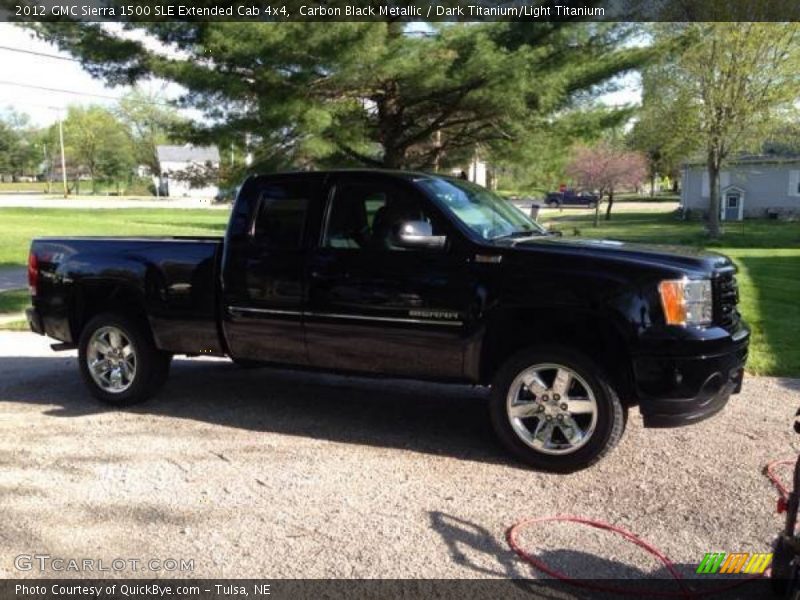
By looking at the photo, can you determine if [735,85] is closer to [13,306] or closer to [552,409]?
[13,306]

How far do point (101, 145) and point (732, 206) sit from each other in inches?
2955

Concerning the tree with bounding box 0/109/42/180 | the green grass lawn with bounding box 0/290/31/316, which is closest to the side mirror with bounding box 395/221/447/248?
the green grass lawn with bounding box 0/290/31/316

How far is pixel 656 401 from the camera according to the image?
15.6 ft

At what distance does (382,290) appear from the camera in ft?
17.9

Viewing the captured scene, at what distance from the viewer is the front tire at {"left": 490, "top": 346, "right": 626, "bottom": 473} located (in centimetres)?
489

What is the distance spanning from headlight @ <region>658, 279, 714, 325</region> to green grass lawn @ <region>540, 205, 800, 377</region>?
192cm

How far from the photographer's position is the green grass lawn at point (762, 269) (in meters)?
8.42

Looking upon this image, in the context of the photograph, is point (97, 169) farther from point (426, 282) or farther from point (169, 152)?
point (426, 282)

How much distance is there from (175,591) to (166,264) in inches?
132

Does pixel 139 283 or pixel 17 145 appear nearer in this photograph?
pixel 139 283

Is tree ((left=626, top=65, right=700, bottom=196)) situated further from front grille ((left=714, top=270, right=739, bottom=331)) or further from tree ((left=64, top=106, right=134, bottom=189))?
tree ((left=64, top=106, right=134, bottom=189))

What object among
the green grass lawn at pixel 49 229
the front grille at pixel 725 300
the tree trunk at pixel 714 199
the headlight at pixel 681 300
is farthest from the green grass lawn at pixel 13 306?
the tree trunk at pixel 714 199

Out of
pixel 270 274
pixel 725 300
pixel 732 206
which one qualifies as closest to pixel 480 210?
pixel 270 274

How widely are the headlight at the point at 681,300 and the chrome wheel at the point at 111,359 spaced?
13.8 feet
